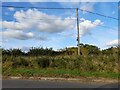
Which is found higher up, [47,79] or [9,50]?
[9,50]

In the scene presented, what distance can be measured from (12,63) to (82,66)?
18.1ft

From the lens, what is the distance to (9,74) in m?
18.2

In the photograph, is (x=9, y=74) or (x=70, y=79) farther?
(x=9, y=74)

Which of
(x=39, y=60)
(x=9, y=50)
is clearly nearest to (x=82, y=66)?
(x=39, y=60)

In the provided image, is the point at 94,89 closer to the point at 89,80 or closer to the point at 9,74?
the point at 89,80

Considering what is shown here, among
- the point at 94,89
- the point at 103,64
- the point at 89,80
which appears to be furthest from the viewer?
the point at 103,64

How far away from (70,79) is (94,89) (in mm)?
4604

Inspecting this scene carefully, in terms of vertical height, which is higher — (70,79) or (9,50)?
(9,50)

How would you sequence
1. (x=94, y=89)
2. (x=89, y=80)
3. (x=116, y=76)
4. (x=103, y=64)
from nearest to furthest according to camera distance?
(x=94, y=89), (x=89, y=80), (x=116, y=76), (x=103, y=64)

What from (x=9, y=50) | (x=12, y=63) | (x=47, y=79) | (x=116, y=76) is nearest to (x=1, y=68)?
(x=12, y=63)

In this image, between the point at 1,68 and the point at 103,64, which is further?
the point at 103,64

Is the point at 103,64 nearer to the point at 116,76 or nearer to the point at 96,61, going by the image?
the point at 96,61

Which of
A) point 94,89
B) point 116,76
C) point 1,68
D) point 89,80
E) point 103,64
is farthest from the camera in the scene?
point 103,64

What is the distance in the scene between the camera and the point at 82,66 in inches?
853
